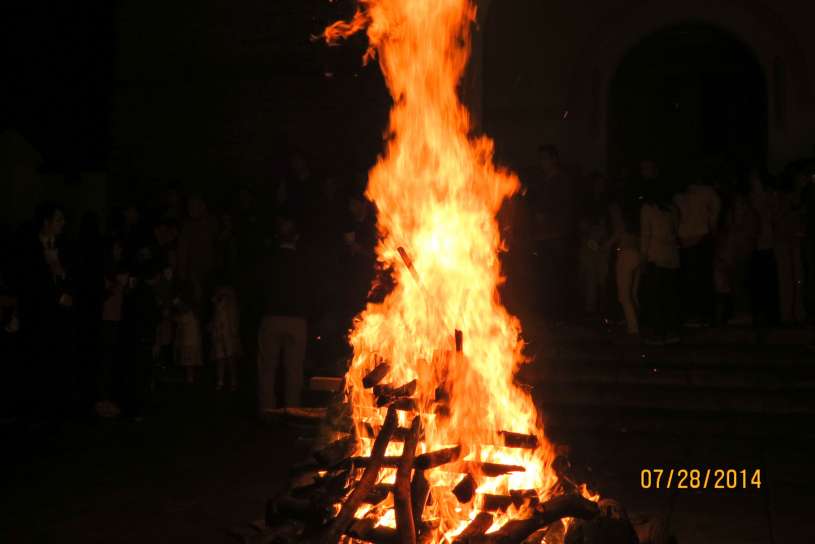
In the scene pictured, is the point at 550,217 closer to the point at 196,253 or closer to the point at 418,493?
the point at 196,253

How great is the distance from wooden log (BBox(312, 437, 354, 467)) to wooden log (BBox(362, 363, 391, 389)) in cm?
36

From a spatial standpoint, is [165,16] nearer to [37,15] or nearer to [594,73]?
[37,15]

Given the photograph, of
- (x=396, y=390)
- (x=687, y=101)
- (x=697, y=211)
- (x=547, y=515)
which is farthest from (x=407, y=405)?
(x=687, y=101)

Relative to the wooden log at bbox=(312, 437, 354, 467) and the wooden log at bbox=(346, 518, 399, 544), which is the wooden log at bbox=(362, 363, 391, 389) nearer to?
the wooden log at bbox=(312, 437, 354, 467)

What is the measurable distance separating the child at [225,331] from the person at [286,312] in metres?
1.90

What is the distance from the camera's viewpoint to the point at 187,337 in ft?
38.0

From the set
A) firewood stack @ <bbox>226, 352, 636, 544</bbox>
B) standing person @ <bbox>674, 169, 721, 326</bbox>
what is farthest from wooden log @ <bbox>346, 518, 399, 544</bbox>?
standing person @ <bbox>674, 169, 721, 326</bbox>

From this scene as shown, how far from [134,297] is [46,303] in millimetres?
887

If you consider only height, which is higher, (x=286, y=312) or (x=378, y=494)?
(x=286, y=312)

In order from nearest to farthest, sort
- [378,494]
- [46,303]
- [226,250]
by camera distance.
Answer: [378,494], [46,303], [226,250]

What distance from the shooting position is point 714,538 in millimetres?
5602

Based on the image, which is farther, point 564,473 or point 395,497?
point 564,473

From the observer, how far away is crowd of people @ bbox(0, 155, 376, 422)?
9.55 metres

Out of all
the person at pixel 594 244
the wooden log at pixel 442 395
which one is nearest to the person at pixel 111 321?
the person at pixel 594 244
